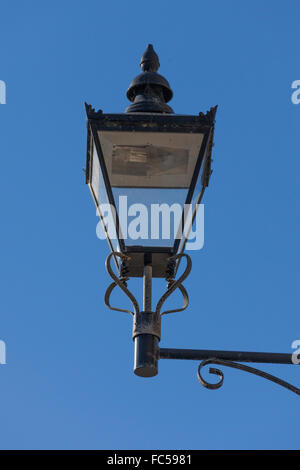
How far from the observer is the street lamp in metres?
3.35

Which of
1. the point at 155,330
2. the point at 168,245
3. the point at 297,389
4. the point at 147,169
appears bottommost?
the point at 297,389

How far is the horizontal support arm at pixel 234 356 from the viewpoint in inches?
131

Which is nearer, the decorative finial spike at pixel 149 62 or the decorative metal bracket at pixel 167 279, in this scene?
the decorative metal bracket at pixel 167 279

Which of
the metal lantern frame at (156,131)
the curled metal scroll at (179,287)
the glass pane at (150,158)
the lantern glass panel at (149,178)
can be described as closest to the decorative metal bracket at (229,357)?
the curled metal scroll at (179,287)

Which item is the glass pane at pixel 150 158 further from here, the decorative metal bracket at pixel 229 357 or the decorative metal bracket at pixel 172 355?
the decorative metal bracket at pixel 229 357

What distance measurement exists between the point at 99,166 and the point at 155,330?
2.72ft

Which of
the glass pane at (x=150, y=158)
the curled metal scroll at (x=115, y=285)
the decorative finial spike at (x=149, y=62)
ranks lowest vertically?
the curled metal scroll at (x=115, y=285)

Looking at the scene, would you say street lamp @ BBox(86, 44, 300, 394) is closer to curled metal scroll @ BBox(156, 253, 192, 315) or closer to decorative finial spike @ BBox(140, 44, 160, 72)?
curled metal scroll @ BBox(156, 253, 192, 315)

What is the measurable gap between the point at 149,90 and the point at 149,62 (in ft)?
1.04

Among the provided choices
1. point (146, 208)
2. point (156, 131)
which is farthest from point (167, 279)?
point (156, 131)

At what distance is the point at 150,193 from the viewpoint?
3.50 meters

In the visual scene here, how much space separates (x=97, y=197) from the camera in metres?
3.71
